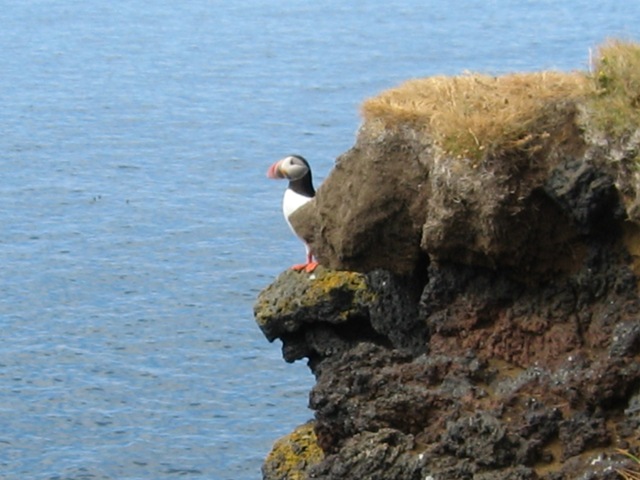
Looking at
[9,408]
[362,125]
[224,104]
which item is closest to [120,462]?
[9,408]

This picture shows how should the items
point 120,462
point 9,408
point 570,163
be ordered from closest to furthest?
point 570,163, point 120,462, point 9,408

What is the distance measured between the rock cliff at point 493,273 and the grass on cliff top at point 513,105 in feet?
0.07

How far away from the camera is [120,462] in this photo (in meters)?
29.5

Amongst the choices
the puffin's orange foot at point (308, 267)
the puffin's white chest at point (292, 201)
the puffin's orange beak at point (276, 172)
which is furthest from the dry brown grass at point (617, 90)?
the puffin's orange beak at point (276, 172)

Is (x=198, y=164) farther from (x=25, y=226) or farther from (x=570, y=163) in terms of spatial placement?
(x=570, y=163)

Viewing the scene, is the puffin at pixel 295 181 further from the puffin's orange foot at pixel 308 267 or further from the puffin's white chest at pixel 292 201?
the puffin's orange foot at pixel 308 267

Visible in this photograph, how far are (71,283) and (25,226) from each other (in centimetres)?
461

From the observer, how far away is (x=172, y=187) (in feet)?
154

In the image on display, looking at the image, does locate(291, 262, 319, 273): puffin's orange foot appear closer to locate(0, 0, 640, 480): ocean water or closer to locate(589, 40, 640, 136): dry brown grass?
locate(0, 0, 640, 480): ocean water

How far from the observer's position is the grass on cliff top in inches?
551

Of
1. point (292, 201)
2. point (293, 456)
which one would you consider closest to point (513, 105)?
point (293, 456)

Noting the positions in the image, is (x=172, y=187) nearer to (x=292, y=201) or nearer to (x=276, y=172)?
(x=276, y=172)

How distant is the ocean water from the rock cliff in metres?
3.70

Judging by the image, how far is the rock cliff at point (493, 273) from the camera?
42.1 feet
